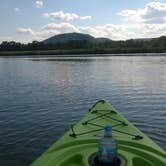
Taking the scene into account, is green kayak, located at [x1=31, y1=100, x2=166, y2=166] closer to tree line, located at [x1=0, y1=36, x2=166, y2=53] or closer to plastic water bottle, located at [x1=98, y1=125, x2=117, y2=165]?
plastic water bottle, located at [x1=98, y1=125, x2=117, y2=165]

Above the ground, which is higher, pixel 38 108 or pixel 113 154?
pixel 113 154

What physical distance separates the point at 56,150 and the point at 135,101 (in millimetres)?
14198

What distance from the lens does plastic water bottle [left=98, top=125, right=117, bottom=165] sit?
17.5 ft

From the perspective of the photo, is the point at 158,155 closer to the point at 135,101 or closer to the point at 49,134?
the point at 49,134

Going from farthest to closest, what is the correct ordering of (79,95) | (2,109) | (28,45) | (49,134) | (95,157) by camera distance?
1. (28,45)
2. (79,95)
3. (2,109)
4. (49,134)
5. (95,157)

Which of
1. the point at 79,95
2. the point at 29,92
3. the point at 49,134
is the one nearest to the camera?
the point at 49,134

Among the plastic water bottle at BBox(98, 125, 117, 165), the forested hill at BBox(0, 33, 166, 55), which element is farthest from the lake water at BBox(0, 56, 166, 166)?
the forested hill at BBox(0, 33, 166, 55)

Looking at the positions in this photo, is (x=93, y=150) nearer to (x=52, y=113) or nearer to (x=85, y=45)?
(x=52, y=113)

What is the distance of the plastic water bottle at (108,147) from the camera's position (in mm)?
5328

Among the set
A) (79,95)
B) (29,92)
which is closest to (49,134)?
(79,95)

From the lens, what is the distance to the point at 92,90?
25641mm

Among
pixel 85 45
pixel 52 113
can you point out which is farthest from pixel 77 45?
pixel 52 113

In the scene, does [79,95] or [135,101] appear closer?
[135,101]

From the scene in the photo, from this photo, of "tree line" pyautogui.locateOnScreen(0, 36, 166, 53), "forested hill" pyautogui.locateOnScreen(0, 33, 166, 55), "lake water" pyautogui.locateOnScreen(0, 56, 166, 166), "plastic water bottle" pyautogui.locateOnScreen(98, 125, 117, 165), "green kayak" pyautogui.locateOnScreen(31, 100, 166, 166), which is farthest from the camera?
"tree line" pyautogui.locateOnScreen(0, 36, 166, 53)
